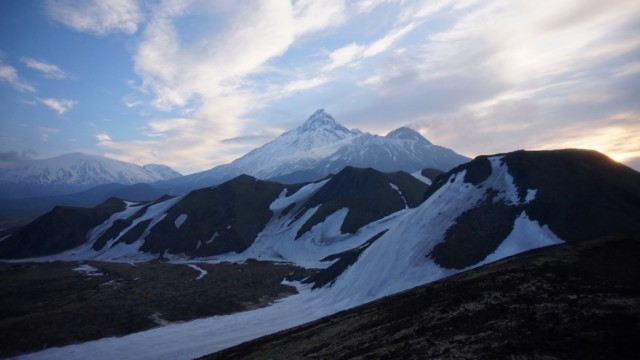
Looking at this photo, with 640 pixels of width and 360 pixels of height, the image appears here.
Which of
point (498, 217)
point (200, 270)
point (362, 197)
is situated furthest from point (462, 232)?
point (362, 197)

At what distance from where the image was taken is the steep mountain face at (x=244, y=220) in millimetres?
146125

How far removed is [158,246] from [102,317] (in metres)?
97.1

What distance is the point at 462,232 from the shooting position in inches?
2511

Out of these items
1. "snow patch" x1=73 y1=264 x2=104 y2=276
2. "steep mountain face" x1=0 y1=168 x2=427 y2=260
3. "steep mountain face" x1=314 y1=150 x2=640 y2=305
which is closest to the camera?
"steep mountain face" x1=314 y1=150 x2=640 y2=305

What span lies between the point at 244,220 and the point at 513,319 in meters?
150

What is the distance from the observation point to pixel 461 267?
56156 millimetres

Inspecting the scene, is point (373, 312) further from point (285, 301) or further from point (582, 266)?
point (285, 301)

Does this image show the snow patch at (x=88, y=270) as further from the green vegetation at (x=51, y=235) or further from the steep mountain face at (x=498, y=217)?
the steep mountain face at (x=498, y=217)

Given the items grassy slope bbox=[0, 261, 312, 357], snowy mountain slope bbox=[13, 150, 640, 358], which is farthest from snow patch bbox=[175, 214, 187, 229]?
snowy mountain slope bbox=[13, 150, 640, 358]

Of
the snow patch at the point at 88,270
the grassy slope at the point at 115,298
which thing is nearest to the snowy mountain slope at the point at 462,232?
the grassy slope at the point at 115,298

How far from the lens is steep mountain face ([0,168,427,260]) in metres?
146

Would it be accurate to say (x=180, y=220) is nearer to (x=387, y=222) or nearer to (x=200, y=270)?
(x=200, y=270)

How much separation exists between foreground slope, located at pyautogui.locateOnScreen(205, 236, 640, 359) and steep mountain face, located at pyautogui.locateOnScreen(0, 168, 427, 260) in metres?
94.8

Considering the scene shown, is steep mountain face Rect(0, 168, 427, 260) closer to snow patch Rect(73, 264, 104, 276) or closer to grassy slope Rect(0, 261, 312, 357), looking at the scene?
snow patch Rect(73, 264, 104, 276)
